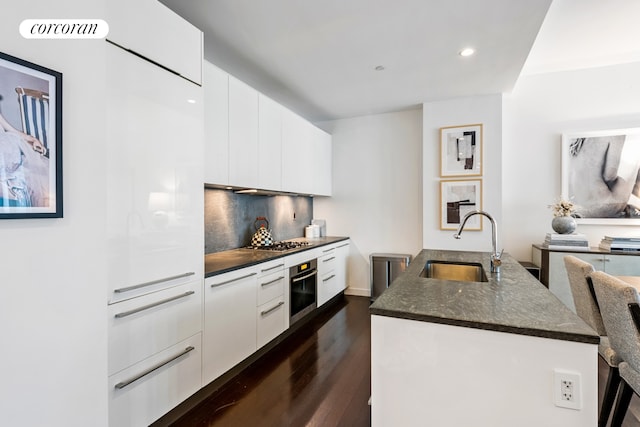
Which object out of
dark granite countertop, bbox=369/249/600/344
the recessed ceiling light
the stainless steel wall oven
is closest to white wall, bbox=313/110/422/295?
the stainless steel wall oven

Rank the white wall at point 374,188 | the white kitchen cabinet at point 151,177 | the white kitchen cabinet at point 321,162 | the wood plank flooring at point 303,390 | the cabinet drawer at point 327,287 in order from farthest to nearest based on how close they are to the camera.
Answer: the white wall at point 374,188, the white kitchen cabinet at point 321,162, the cabinet drawer at point 327,287, the wood plank flooring at point 303,390, the white kitchen cabinet at point 151,177

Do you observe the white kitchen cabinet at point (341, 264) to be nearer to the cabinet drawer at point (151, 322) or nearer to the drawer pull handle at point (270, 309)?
the drawer pull handle at point (270, 309)

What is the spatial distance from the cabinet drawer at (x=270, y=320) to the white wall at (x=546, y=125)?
283cm

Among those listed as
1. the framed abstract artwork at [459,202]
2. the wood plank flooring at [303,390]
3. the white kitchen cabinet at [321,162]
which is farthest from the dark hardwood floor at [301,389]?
the white kitchen cabinet at [321,162]

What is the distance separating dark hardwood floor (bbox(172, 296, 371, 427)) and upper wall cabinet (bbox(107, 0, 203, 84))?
2088mm

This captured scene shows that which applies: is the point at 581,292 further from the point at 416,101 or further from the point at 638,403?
the point at 416,101

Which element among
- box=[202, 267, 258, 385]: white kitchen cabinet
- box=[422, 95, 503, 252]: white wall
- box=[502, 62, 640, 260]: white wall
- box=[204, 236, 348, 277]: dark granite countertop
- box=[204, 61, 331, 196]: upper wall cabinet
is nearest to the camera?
box=[202, 267, 258, 385]: white kitchen cabinet

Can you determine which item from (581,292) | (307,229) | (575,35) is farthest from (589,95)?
(307,229)

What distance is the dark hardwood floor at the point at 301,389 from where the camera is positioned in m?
1.88

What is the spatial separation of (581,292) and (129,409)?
2643 mm

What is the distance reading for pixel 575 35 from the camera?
293 centimetres

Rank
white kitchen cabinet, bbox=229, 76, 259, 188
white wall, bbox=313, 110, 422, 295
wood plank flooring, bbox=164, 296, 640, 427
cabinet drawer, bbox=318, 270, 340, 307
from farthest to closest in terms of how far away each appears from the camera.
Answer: white wall, bbox=313, 110, 422, 295
cabinet drawer, bbox=318, 270, 340, 307
white kitchen cabinet, bbox=229, 76, 259, 188
wood plank flooring, bbox=164, 296, 640, 427

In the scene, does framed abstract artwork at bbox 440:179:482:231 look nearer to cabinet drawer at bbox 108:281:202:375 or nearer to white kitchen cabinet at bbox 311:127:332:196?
white kitchen cabinet at bbox 311:127:332:196

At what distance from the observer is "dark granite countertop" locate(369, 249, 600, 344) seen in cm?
106
